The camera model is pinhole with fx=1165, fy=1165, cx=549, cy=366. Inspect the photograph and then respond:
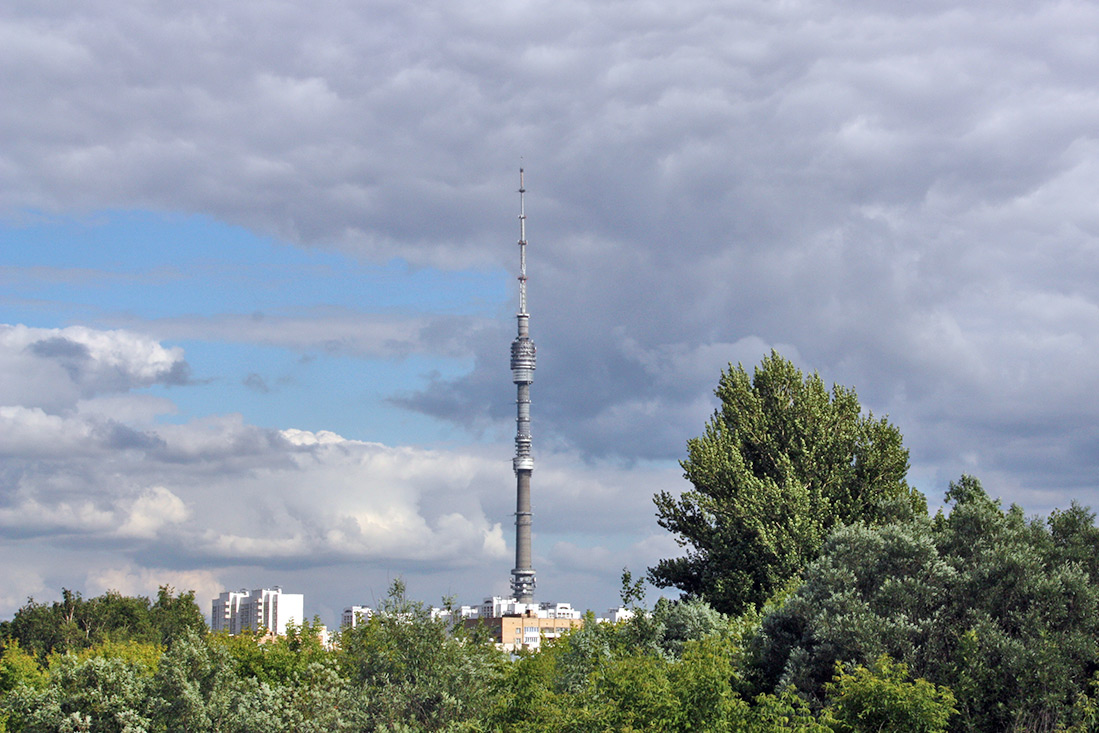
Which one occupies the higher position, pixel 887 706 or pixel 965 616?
pixel 965 616

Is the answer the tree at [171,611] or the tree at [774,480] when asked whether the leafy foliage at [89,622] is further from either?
the tree at [774,480]

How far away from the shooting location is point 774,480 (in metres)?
51.1

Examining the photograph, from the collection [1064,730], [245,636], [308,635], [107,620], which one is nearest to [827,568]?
[1064,730]

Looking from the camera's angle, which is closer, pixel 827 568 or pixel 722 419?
pixel 827 568

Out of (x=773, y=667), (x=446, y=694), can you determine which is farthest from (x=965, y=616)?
(x=446, y=694)

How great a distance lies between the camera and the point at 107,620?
347ft

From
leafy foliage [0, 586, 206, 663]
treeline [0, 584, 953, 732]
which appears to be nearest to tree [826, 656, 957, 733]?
treeline [0, 584, 953, 732]

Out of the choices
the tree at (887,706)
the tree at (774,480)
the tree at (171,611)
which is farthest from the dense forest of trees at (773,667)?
the tree at (171,611)

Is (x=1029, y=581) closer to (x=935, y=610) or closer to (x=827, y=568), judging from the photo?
(x=935, y=610)

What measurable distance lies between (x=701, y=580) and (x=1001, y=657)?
77.9ft

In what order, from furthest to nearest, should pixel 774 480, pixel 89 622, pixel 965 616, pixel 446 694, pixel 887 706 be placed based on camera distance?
1. pixel 89 622
2. pixel 774 480
3. pixel 965 616
4. pixel 446 694
5. pixel 887 706

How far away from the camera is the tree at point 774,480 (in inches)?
1932

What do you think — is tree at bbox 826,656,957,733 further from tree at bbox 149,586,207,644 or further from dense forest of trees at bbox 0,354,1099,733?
tree at bbox 149,586,207,644

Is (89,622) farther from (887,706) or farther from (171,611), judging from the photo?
(887,706)
